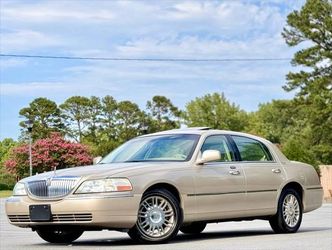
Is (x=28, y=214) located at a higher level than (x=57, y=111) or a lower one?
lower

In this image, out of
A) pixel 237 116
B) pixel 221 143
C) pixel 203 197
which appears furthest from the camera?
pixel 237 116

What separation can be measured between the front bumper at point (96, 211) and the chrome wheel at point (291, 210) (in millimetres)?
3132

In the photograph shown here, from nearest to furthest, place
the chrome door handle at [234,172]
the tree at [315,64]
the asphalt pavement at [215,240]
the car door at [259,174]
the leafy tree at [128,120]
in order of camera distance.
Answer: the asphalt pavement at [215,240] → the chrome door handle at [234,172] → the car door at [259,174] → the tree at [315,64] → the leafy tree at [128,120]

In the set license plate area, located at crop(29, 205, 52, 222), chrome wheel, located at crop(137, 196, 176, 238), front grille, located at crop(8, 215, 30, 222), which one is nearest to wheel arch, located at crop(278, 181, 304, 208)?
chrome wheel, located at crop(137, 196, 176, 238)

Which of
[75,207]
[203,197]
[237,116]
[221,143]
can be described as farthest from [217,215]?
[237,116]

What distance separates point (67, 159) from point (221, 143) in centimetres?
6751

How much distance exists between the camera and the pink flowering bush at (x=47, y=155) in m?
78.3

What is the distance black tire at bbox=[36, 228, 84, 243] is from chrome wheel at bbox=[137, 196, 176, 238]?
47.2 inches

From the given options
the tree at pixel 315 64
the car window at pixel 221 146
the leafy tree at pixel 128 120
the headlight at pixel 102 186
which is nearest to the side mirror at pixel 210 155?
the car window at pixel 221 146

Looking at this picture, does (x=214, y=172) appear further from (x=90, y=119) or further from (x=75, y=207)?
(x=90, y=119)

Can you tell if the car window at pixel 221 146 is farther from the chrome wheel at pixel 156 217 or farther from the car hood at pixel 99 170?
the chrome wheel at pixel 156 217

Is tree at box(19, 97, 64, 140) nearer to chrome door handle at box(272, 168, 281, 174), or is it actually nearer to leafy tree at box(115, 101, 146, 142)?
leafy tree at box(115, 101, 146, 142)

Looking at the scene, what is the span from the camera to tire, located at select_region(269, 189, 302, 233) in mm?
13734

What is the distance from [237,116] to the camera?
107250mm
